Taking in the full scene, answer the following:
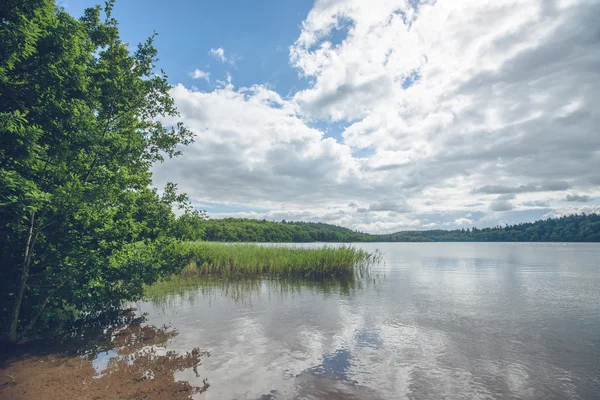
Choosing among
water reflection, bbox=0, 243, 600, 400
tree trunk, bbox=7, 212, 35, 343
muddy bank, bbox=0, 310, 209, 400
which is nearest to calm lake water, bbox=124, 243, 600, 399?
water reflection, bbox=0, 243, 600, 400

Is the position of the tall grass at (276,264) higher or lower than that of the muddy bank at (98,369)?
higher

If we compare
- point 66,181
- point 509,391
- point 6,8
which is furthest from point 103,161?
point 509,391

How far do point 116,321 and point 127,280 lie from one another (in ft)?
10.1

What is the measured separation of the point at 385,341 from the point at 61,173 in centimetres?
994

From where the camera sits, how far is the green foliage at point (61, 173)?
6.31m

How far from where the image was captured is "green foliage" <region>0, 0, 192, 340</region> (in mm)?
6312

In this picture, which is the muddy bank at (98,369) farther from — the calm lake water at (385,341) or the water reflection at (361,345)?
the calm lake water at (385,341)

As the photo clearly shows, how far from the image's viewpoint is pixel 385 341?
9.55m

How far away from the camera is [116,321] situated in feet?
36.6

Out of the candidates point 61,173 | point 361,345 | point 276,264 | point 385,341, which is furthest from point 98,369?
point 276,264

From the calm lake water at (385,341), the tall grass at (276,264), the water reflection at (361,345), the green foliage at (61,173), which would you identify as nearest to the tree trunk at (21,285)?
the green foliage at (61,173)

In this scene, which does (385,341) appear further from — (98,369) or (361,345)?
(98,369)

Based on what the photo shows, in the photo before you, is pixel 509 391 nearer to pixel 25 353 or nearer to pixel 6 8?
pixel 25 353

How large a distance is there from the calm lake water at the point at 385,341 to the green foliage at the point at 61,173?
2348 mm
